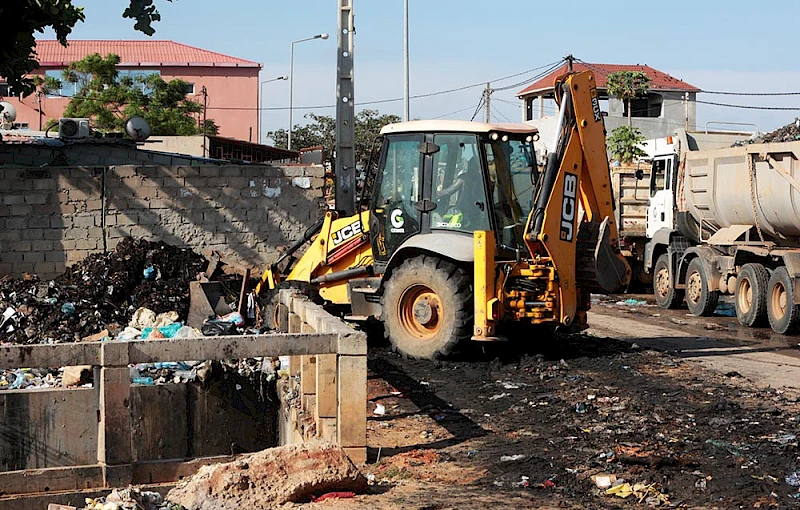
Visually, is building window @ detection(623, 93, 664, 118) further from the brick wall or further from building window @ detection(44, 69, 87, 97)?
the brick wall

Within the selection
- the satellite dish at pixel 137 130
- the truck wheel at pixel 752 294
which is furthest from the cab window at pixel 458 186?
the satellite dish at pixel 137 130

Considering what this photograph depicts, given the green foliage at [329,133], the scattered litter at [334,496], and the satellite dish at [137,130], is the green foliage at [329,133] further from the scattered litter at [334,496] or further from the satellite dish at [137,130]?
the scattered litter at [334,496]

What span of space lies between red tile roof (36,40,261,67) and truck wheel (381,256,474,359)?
4935 cm

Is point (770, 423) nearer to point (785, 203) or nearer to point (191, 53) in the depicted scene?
point (785, 203)

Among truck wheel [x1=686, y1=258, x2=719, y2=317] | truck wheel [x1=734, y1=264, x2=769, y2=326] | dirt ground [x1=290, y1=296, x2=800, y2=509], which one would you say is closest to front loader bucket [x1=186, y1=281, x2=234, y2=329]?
dirt ground [x1=290, y1=296, x2=800, y2=509]

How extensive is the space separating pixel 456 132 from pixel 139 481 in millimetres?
5117

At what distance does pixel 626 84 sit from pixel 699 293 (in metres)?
33.8

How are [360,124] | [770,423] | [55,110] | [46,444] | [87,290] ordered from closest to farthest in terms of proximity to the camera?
[770,423] < [46,444] < [87,290] < [360,124] < [55,110]

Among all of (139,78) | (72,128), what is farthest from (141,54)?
(72,128)

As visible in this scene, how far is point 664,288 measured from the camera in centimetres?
1836

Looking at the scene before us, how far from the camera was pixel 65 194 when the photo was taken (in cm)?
1505

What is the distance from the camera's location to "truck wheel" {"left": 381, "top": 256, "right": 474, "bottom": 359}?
1016 cm

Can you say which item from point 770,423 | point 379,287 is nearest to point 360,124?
point 379,287

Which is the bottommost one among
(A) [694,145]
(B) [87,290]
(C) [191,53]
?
(B) [87,290]
